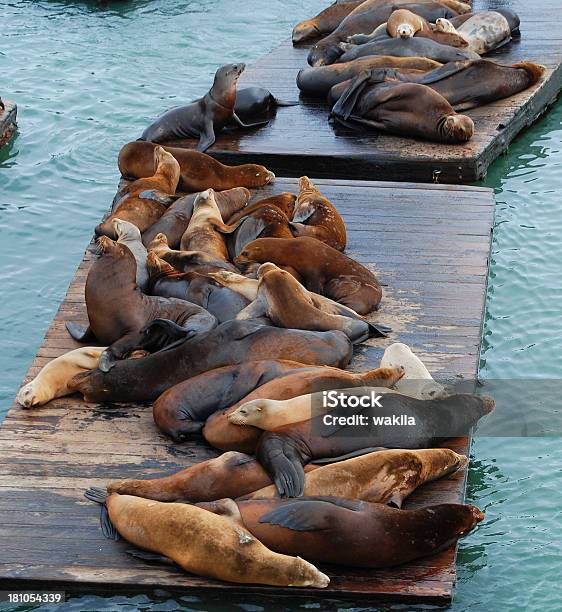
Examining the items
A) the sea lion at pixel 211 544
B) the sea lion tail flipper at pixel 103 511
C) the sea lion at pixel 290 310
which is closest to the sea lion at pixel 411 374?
the sea lion at pixel 290 310

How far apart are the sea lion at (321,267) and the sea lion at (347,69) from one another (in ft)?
12.3

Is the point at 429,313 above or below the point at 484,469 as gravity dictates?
above

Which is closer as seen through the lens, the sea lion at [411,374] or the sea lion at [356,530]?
the sea lion at [356,530]

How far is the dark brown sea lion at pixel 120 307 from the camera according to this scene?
619 centimetres

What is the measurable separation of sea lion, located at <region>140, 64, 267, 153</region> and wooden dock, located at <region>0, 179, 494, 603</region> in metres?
1.95

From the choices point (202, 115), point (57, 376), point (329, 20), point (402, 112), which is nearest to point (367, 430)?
point (57, 376)

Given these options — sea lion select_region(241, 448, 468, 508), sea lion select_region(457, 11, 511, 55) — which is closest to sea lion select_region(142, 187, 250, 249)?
sea lion select_region(241, 448, 468, 508)

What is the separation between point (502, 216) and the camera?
9.19 m

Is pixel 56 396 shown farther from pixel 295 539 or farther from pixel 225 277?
pixel 295 539

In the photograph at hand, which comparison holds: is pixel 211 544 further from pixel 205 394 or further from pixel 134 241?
pixel 134 241

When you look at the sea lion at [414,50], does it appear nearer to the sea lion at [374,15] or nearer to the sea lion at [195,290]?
the sea lion at [374,15]

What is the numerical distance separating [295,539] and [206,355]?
1419mm

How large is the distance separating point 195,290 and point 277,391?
1333 millimetres

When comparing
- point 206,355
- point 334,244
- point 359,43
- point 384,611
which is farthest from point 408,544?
point 359,43
